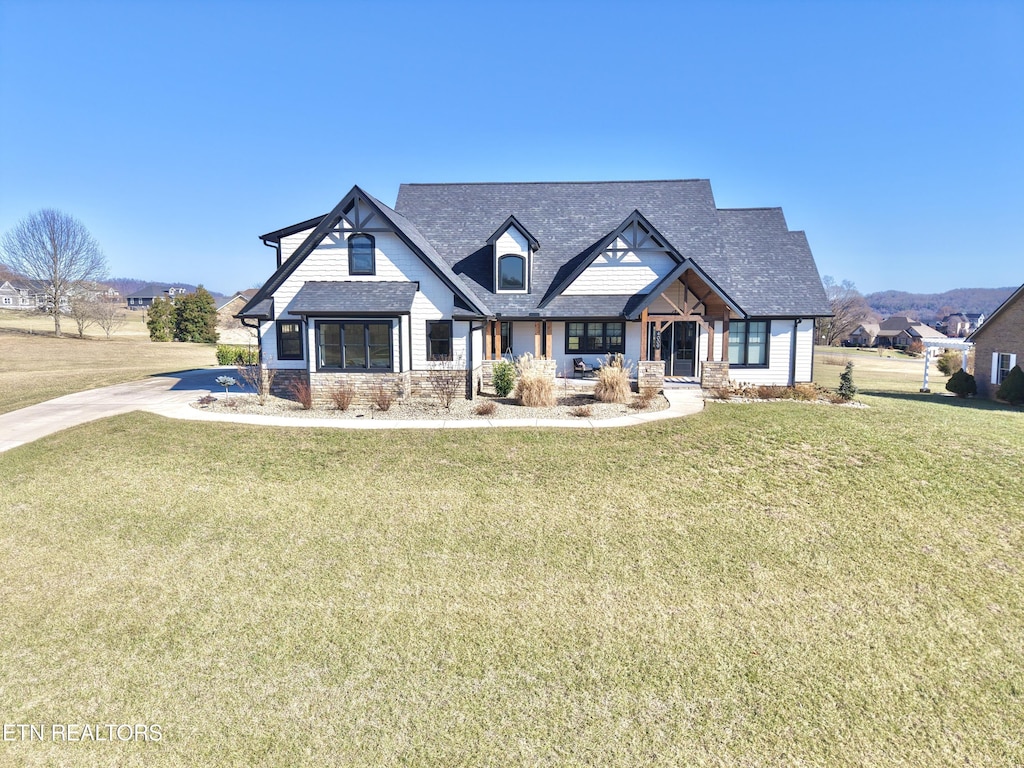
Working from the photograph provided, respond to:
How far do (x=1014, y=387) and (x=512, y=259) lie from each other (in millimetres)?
19616

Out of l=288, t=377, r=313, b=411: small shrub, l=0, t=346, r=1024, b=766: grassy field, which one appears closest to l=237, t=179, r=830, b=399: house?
l=288, t=377, r=313, b=411: small shrub

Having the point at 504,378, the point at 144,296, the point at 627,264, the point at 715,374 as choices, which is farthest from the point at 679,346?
the point at 144,296

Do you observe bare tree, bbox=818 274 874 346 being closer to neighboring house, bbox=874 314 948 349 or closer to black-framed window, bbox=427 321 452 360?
neighboring house, bbox=874 314 948 349

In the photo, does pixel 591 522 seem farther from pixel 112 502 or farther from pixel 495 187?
pixel 495 187

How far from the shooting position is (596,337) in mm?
21484

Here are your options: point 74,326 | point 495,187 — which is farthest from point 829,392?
point 74,326

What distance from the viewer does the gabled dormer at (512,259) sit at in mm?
21406

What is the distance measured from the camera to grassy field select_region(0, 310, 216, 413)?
21.8m

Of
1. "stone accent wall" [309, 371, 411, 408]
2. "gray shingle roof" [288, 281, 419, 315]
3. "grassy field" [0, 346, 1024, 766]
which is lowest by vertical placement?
"grassy field" [0, 346, 1024, 766]

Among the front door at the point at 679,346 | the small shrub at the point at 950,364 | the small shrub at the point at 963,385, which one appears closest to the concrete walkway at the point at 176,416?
the front door at the point at 679,346

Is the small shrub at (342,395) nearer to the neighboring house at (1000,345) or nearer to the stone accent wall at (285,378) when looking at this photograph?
the stone accent wall at (285,378)

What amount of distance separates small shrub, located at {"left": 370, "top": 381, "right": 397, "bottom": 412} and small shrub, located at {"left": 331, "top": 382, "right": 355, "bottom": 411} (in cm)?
69

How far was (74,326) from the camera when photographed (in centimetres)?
6119

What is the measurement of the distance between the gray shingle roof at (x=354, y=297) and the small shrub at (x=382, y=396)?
8.08ft
